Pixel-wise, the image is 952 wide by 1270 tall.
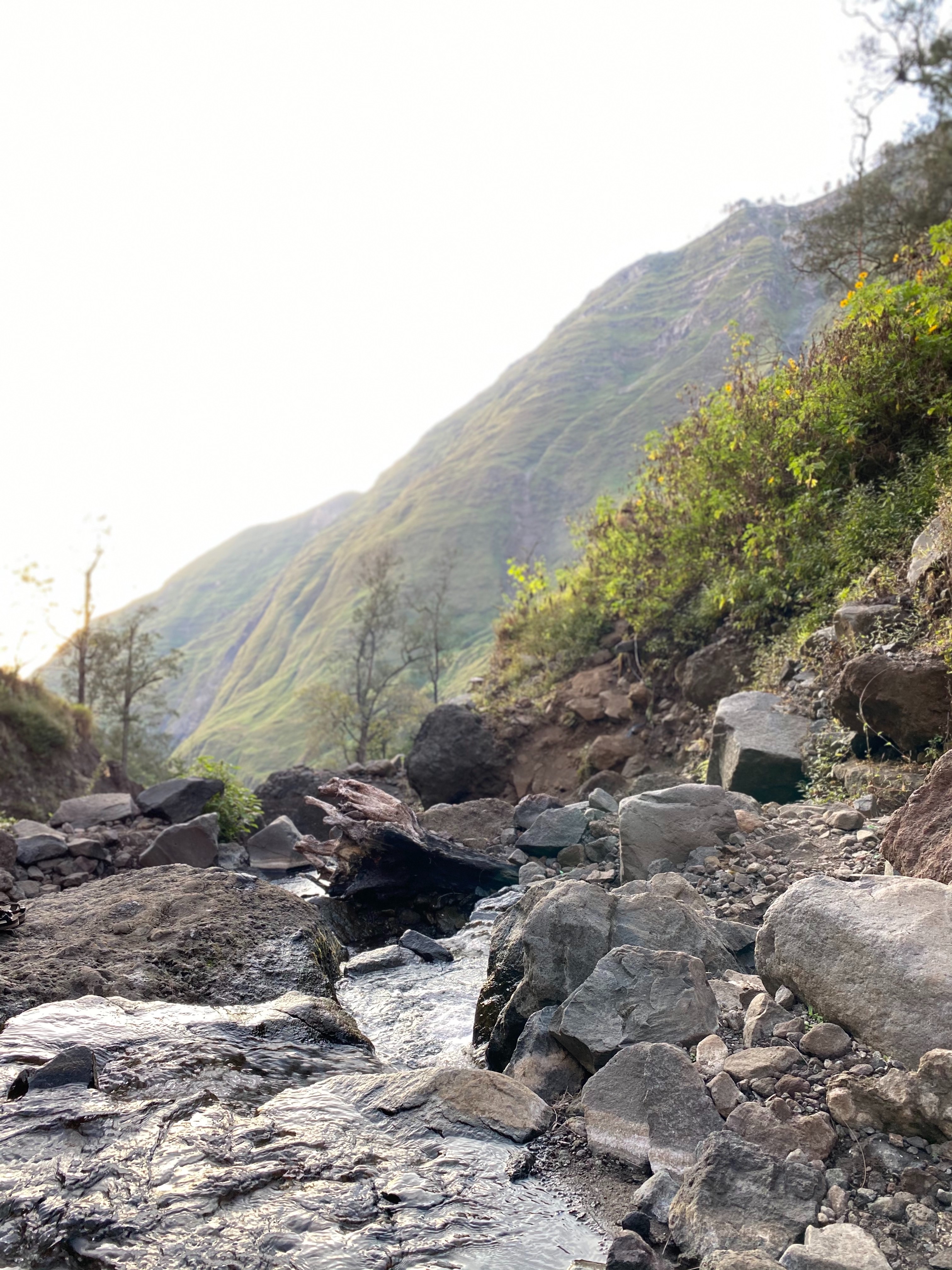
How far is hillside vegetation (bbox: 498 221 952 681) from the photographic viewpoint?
987 cm

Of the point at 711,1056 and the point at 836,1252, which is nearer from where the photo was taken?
the point at 836,1252

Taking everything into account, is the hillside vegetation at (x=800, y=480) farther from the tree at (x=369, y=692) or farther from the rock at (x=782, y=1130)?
the tree at (x=369, y=692)

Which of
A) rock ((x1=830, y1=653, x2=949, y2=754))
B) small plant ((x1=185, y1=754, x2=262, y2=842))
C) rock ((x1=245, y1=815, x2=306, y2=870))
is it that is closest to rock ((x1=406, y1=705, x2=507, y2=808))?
rock ((x1=245, y1=815, x2=306, y2=870))

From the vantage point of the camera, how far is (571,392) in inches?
7116

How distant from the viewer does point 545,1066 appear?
4.69 metres

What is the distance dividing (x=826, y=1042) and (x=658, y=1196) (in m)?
1.12

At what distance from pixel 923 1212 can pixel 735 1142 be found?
0.71m

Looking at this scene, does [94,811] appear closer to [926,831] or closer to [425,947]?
[425,947]

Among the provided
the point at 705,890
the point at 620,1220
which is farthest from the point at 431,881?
the point at 620,1220

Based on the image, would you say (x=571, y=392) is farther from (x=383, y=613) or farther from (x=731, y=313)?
(x=383, y=613)

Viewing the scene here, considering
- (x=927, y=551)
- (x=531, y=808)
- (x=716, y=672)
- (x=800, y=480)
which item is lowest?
(x=531, y=808)

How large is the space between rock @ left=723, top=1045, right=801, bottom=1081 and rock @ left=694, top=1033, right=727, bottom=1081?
7 cm

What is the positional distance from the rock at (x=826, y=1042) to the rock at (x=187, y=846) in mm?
9995

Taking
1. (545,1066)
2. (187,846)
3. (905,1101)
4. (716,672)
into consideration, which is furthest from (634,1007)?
(187,846)
